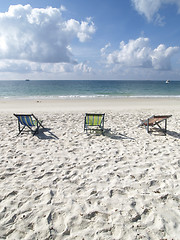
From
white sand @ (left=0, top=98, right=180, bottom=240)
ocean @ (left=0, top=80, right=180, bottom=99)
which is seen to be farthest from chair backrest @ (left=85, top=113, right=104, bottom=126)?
ocean @ (left=0, top=80, right=180, bottom=99)

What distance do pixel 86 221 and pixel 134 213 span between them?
772mm

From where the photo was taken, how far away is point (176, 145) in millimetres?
4926

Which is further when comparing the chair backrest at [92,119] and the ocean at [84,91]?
the ocean at [84,91]

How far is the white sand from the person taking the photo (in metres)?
2.14

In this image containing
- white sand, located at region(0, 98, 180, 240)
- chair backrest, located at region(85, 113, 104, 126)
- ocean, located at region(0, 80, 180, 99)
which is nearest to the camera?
white sand, located at region(0, 98, 180, 240)

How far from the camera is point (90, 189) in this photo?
292cm

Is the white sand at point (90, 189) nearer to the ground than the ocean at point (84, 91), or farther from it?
nearer to the ground

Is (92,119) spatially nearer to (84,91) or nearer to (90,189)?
(90,189)

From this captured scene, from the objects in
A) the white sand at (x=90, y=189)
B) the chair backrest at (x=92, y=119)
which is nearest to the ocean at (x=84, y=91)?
the chair backrest at (x=92, y=119)

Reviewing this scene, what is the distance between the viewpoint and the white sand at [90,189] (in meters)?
2.14

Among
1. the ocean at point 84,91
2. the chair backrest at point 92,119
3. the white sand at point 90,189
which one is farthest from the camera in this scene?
the ocean at point 84,91

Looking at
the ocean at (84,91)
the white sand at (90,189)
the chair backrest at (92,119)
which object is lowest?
the white sand at (90,189)

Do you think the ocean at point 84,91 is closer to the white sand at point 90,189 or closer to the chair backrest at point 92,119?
the chair backrest at point 92,119

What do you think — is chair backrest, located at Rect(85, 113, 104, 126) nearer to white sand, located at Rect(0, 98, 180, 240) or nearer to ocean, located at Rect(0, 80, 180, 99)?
white sand, located at Rect(0, 98, 180, 240)
